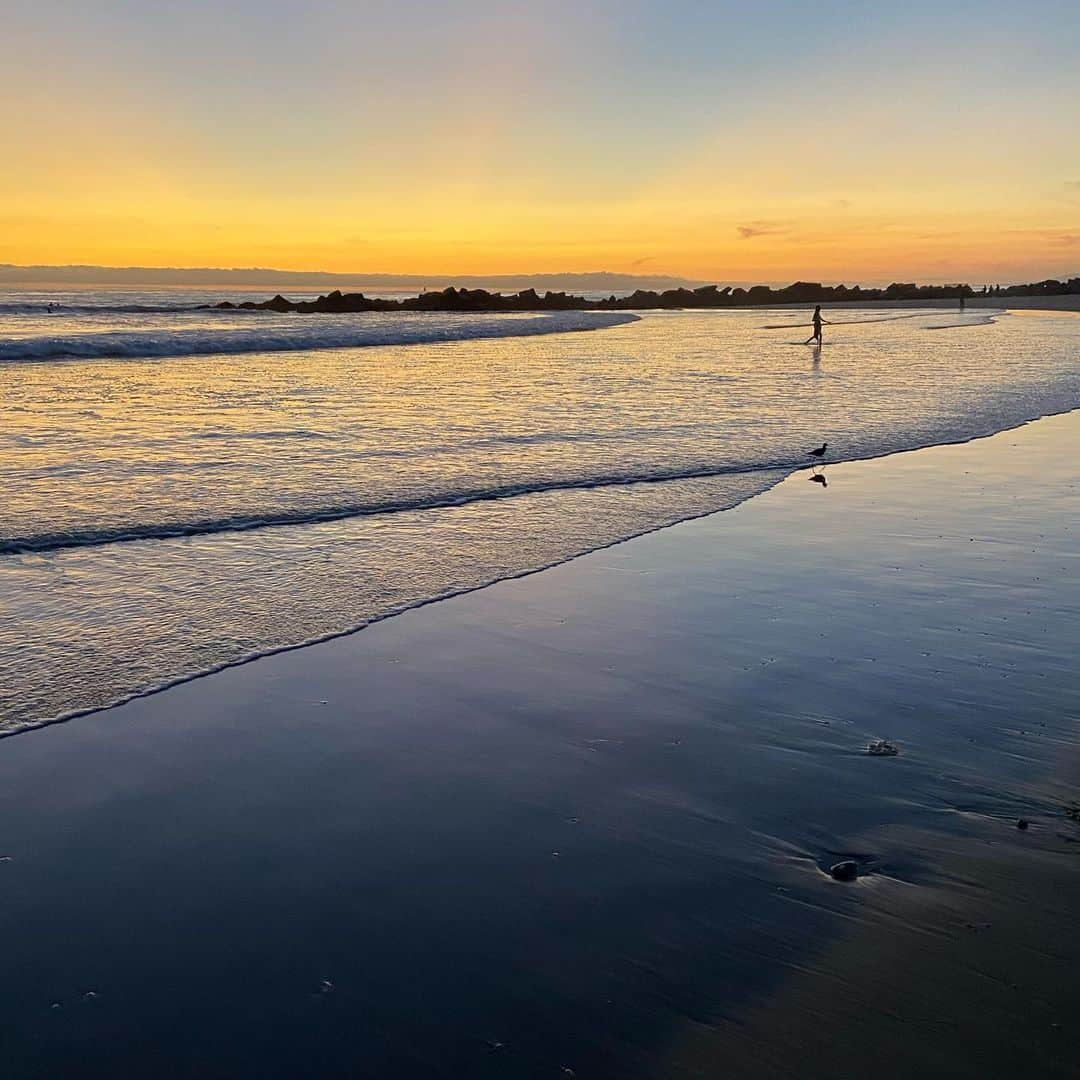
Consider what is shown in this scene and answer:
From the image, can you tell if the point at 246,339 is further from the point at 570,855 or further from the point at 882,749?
the point at 570,855

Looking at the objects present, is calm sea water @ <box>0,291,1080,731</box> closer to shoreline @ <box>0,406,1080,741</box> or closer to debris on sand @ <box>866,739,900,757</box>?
shoreline @ <box>0,406,1080,741</box>

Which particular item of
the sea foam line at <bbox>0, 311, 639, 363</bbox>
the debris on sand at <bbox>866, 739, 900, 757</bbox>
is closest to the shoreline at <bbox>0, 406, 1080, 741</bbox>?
the debris on sand at <bbox>866, 739, 900, 757</bbox>

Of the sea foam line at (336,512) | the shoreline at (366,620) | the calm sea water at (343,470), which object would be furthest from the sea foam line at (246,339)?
the shoreline at (366,620)

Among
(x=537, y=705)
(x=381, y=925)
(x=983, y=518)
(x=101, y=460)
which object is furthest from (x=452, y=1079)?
(x=101, y=460)

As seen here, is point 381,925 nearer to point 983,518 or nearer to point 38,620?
point 38,620

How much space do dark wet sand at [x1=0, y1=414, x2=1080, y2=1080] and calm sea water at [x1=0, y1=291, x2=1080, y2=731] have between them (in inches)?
36.8

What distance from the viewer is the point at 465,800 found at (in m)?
3.89

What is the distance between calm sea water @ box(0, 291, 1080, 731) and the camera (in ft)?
19.7

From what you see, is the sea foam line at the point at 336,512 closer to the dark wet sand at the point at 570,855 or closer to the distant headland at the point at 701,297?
the dark wet sand at the point at 570,855

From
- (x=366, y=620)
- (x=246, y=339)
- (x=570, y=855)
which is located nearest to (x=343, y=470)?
(x=366, y=620)

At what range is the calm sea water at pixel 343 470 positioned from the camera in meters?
6.01

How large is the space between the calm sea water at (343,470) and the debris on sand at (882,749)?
3.14 m

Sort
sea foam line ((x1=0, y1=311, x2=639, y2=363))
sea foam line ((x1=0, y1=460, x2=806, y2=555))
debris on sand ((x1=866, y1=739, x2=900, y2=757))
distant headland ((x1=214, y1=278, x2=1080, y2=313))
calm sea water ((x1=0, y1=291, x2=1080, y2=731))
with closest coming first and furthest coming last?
debris on sand ((x1=866, y1=739, x2=900, y2=757)) < calm sea water ((x1=0, y1=291, x2=1080, y2=731)) < sea foam line ((x1=0, y1=460, x2=806, y2=555)) < sea foam line ((x1=0, y1=311, x2=639, y2=363)) < distant headland ((x1=214, y1=278, x2=1080, y2=313))

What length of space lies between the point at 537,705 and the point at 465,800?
100 centimetres
